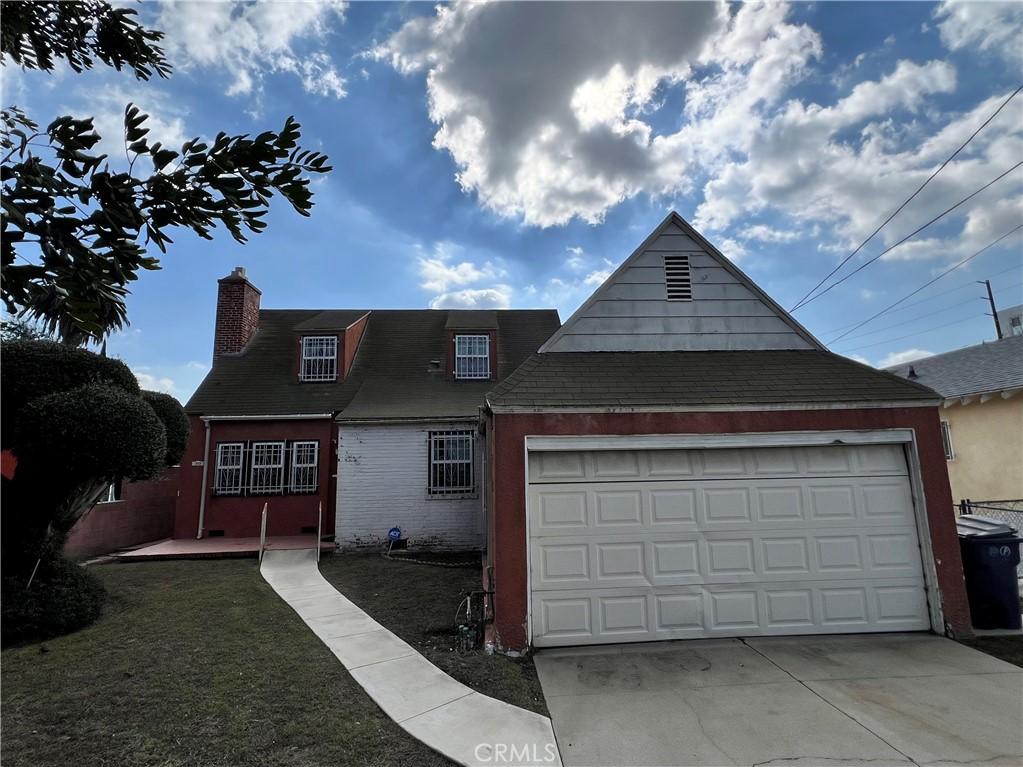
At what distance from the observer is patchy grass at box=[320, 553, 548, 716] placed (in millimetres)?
4848

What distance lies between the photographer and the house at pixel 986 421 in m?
14.4

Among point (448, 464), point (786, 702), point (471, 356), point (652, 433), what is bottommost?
point (786, 702)

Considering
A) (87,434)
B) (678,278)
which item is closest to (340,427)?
(87,434)

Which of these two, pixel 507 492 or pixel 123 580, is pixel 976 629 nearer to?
pixel 507 492

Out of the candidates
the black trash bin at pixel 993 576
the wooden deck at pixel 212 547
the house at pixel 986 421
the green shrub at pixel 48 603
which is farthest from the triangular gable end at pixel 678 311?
the house at pixel 986 421

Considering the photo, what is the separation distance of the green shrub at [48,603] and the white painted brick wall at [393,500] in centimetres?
540

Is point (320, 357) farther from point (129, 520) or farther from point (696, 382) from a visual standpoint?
point (696, 382)

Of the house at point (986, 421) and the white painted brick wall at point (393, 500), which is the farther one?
the house at point (986, 421)

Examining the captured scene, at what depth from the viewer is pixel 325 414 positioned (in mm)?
13641

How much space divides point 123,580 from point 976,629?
44.7 feet

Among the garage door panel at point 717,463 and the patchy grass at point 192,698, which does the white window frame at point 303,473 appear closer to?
the patchy grass at point 192,698

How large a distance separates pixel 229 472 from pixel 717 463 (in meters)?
12.9

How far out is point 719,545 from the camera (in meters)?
6.05

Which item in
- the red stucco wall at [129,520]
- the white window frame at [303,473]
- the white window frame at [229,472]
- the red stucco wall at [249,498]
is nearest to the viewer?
the red stucco wall at [129,520]
